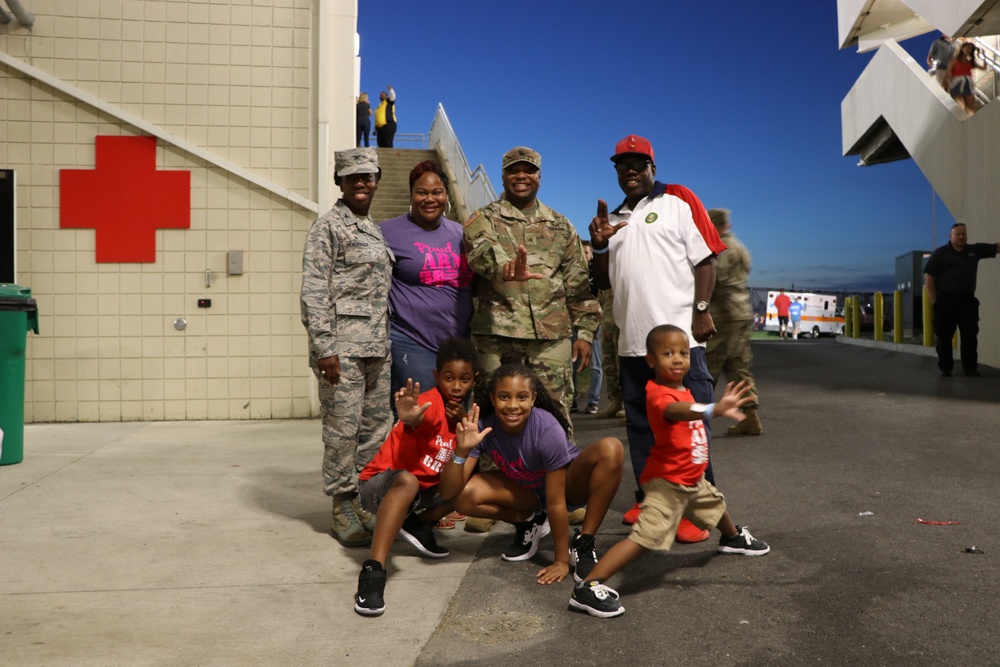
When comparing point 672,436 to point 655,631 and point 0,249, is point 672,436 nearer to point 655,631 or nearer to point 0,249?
point 655,631

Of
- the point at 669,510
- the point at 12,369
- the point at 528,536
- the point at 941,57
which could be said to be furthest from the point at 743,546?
the point at 941,57

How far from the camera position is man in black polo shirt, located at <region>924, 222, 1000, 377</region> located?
1027 cm

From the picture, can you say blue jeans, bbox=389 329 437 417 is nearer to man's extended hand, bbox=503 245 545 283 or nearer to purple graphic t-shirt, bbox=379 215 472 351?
purple graphic t-shirt, bbox=379 215 472 351

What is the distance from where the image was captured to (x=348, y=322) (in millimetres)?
4121

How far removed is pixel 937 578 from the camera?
3375mm

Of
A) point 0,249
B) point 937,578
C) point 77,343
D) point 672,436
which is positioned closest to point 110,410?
point 77,343

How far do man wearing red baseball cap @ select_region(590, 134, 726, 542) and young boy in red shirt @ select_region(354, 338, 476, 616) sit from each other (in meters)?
0.78

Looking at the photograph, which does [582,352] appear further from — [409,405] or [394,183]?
[394,183]

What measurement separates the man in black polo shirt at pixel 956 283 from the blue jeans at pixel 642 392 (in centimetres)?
740

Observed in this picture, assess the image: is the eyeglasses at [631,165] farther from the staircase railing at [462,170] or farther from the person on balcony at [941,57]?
the person on balcony at [941,57]

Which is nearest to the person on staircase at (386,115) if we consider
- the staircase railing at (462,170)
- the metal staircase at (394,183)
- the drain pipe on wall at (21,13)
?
the staircase railing at (462,170)

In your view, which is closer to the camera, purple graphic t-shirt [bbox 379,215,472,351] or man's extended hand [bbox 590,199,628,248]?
man's extended hand [bbox 590,199,628,248]

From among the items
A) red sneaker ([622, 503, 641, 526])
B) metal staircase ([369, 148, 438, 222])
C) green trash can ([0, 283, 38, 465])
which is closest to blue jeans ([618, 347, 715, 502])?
red sneaker ([622, 503, 641, 526])

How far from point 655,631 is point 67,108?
720cm
